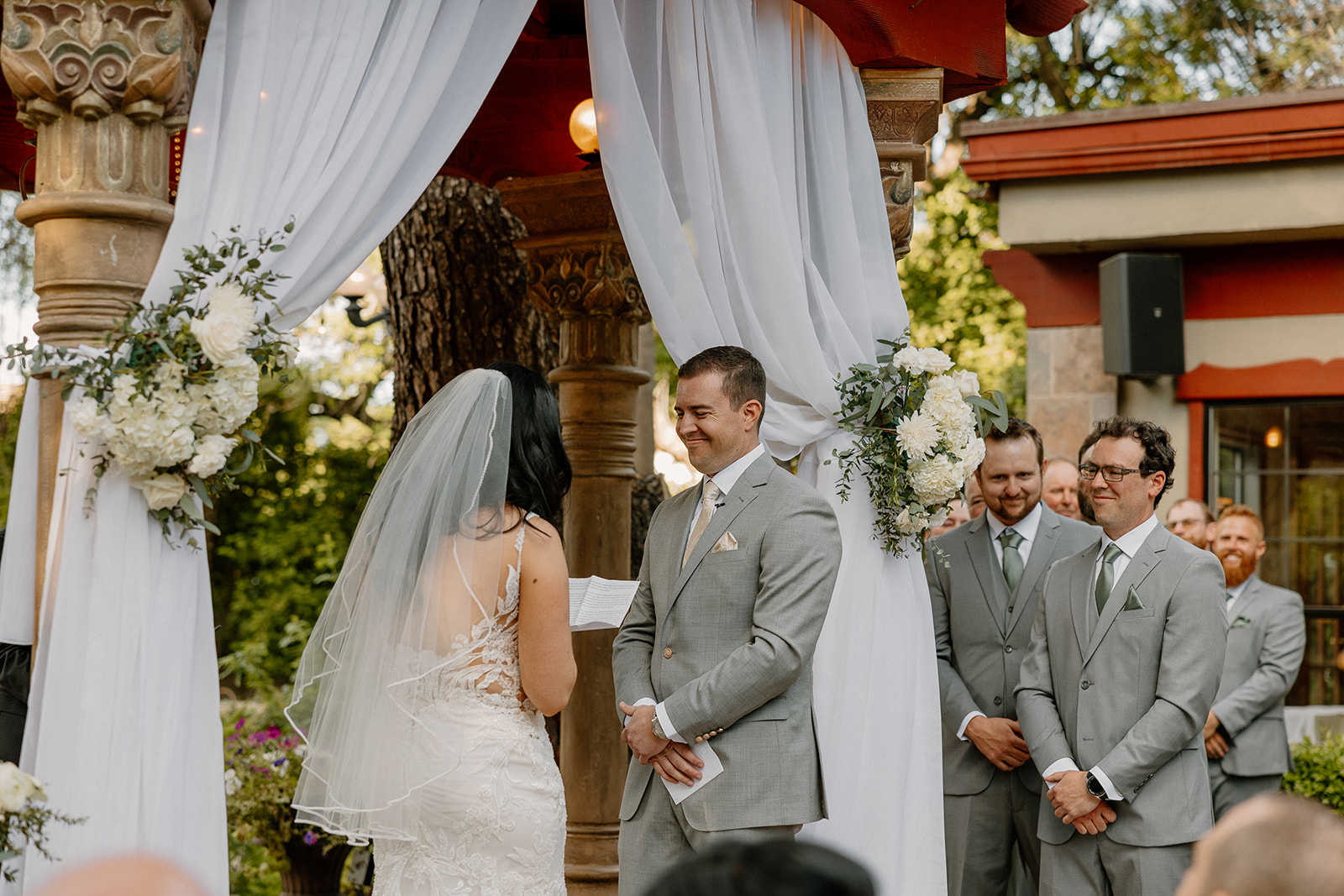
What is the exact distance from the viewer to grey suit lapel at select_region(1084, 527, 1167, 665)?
12.7ft

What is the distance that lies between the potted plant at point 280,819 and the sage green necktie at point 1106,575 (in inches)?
Answer: 135

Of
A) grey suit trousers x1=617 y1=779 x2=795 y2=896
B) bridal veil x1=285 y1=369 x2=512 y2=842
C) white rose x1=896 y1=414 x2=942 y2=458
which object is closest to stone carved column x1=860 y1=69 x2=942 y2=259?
white rose x1=896 y1=414 x2=942 y2=458

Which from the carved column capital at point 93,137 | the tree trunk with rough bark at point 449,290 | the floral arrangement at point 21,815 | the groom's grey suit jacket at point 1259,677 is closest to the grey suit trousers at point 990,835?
the groom's grey suit jacket at point 1259,677

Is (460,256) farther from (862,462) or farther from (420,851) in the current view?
(420,851)

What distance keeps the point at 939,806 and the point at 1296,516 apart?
523cm

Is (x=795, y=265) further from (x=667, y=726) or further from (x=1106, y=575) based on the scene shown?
(x=667, y=726)

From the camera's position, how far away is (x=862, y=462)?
4.01m

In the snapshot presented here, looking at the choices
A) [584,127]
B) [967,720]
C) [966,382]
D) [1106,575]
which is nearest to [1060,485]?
[967,720]

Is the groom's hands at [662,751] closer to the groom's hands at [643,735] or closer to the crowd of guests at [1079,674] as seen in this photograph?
the groom's hands at [643,735]

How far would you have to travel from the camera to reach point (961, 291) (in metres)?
14.8

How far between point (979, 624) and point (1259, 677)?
6.54 feet

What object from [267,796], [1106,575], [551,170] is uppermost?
[551,170]

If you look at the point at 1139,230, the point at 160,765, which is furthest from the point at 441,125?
the point at 1139,230

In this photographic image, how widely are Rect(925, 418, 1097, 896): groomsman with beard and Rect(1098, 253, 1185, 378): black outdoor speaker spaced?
3.41 metres
